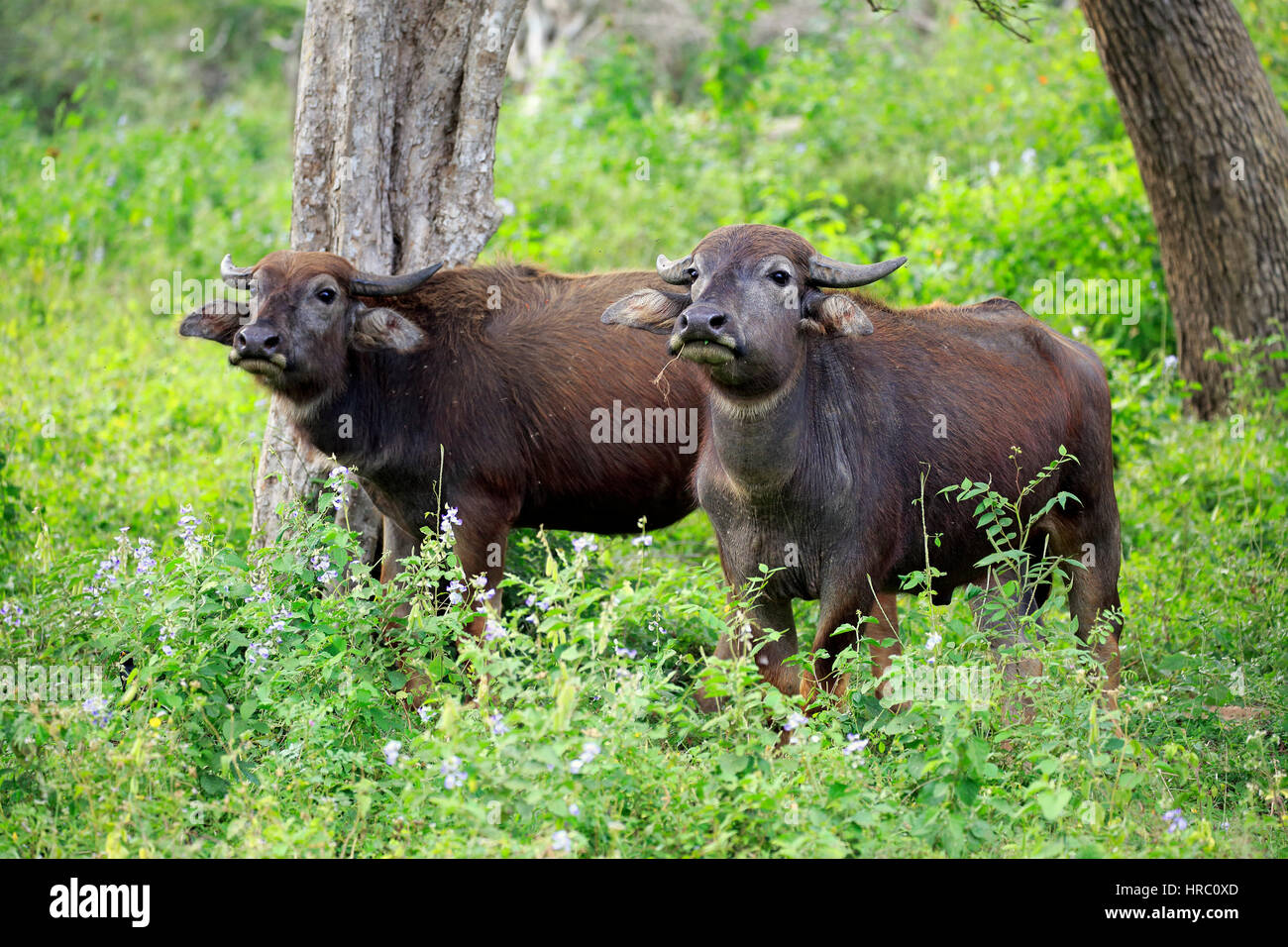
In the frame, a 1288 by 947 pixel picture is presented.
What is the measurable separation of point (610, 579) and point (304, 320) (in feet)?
7.25

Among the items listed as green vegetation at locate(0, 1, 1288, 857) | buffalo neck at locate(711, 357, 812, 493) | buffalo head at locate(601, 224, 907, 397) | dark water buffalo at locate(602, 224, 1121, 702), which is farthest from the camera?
buffalo neck at locate(711, 357, 812, 493)

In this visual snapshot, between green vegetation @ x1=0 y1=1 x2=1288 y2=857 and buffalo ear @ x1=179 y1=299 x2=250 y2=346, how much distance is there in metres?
0.99

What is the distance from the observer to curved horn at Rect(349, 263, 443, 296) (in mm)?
→ 6340

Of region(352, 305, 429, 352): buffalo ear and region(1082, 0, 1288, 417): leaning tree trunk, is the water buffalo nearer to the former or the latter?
region(352, 305, 429, 352): buffalo ear

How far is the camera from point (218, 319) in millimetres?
6504

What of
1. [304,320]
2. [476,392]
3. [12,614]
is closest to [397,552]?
[476,392]

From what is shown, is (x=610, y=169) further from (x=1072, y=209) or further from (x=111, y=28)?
(x=111, y=28)

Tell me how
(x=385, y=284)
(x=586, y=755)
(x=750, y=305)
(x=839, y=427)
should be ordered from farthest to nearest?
(x=385, y=284) → (x=839, y=427) → (x=750, y=305) → (x=586, y=755)

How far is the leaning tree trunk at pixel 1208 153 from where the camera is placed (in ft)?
30.3

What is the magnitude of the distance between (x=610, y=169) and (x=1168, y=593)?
7809mm

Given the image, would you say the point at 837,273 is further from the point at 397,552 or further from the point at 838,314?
the point at 397,552

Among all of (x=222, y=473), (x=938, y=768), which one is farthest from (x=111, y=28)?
(x=938, y=768)

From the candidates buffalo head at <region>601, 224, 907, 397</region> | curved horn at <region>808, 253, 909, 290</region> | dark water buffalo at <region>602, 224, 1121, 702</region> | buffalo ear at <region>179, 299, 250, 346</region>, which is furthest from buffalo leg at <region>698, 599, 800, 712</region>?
buffalo ear at <region>179, 299, 250, 346</region>

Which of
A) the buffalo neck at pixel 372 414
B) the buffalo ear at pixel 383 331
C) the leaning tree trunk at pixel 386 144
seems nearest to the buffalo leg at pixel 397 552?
the leaning tree trunk at pixel 386 144
